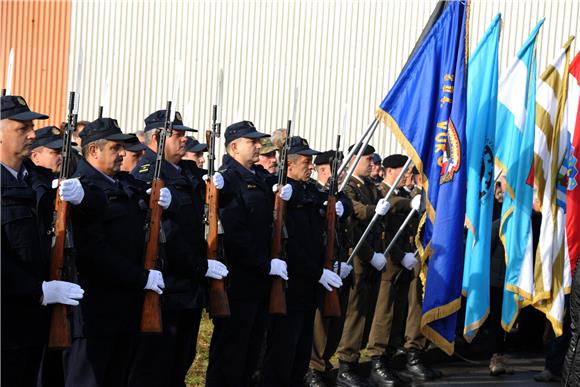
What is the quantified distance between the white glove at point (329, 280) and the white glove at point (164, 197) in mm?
1880

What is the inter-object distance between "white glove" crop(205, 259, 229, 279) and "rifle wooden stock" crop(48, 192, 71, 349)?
4.69 feet

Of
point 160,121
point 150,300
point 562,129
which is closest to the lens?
point 150,300

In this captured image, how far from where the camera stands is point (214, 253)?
21.9 feet

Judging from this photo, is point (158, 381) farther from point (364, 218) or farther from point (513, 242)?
point (513, 242)

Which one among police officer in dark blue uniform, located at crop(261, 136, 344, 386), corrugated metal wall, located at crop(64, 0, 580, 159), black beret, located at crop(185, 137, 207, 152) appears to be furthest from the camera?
corrugated metal wall, located at crop(64, 0, 580, 159)

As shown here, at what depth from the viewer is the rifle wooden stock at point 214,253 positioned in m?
6.59

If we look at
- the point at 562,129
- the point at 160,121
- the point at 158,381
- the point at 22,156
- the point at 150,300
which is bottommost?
the point at 158,381

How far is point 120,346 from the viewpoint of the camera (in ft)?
19.6

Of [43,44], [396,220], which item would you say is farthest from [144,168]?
[43,44]

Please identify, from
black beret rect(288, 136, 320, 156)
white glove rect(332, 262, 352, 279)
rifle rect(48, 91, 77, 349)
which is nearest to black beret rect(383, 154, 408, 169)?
white glove rect(332, 262, 352, 279)

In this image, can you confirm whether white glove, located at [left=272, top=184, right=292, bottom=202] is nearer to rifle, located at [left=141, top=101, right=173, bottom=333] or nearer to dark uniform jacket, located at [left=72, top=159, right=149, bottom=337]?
rifle, located at [left=141, top=101, right=173, bottom=333]

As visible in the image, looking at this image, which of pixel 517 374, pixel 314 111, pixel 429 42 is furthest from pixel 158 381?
pixel 314 111

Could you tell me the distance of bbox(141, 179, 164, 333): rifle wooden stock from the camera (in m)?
5.89

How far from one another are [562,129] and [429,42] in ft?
6.30
